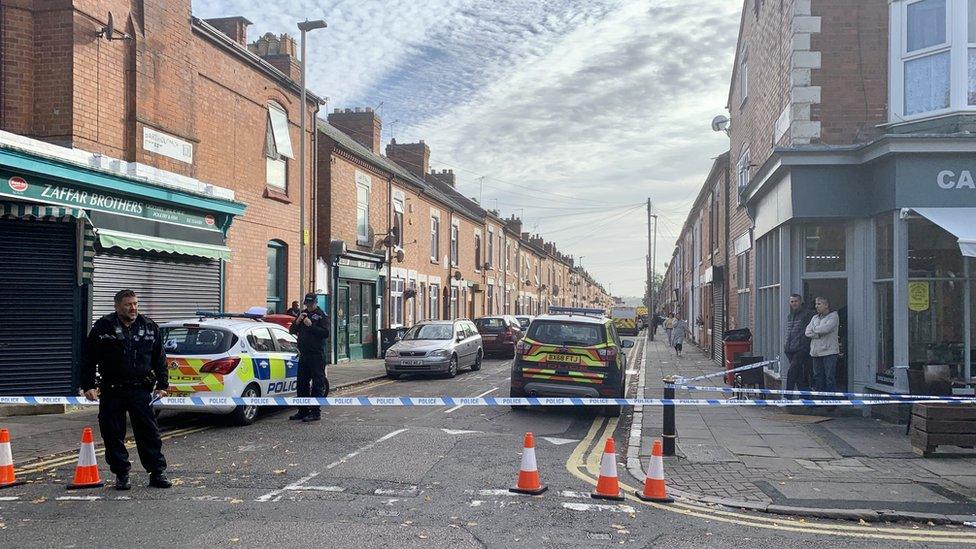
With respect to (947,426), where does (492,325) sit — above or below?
above

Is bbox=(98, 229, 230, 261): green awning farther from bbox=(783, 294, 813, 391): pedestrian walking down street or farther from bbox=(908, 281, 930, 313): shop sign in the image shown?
bbox=(908, 281, 930, 313): shop sign

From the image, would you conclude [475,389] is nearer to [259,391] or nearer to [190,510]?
[259,391]

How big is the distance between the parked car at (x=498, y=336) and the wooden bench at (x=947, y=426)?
17.7m

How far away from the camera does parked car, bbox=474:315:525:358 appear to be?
2611 cm

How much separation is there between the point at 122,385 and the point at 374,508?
2.78 metres

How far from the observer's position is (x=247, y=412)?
432 inches

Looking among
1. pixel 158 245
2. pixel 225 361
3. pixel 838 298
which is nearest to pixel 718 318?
pixel 838 298

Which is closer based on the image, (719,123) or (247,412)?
(247,412)

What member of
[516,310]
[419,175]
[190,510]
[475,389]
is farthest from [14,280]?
[516,310]

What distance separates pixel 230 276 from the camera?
57.5 ft

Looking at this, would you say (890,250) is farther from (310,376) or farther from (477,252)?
(477,252)

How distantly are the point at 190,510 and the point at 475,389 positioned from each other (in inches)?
397

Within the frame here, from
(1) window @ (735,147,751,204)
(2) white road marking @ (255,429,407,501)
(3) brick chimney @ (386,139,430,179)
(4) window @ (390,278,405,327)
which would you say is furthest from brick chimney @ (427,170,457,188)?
(2) white road marking @ (255,429,407,501)

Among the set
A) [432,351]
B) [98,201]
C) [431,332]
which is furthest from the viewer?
[431,332]
